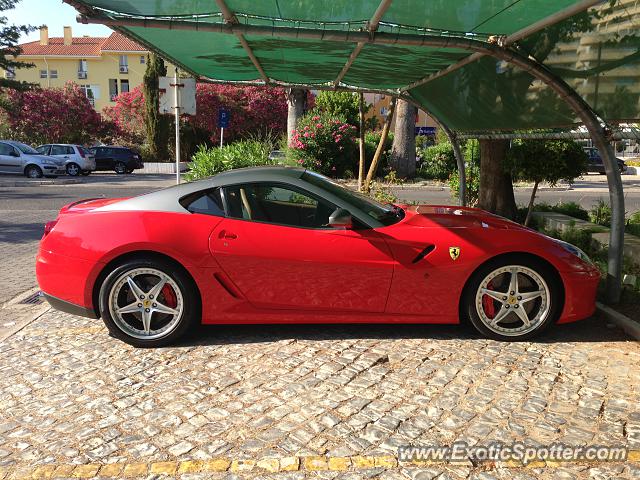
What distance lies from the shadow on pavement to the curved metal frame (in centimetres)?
77

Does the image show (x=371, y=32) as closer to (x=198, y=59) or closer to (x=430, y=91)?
(x=198, y=59)

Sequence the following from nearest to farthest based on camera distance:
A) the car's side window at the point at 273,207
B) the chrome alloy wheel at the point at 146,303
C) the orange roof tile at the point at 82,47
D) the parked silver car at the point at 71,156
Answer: the chrome alloy wheel at the point at 146,303, the car's side window at the point at 273,207, the parked silver car at the point at 71,156, the orange roof tile at the point at 82,47

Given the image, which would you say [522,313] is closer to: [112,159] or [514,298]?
[514,298]

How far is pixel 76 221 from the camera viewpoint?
14.5 ft

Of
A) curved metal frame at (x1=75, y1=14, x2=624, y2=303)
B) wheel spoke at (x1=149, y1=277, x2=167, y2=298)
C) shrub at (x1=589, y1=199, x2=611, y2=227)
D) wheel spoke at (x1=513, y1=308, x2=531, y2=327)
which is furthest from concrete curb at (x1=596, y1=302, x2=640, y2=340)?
shrub at (x1=589, y1=199, x2=611, y2=227)

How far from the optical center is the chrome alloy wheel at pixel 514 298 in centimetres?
426

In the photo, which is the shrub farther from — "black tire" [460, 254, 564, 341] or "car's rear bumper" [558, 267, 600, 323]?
"black tire" [460, 254, 564, 341]

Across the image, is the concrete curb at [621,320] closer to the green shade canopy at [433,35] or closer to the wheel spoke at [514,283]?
the wheel spoke at [514,283]

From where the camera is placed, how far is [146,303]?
427 cm

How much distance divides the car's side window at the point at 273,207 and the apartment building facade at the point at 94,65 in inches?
2541

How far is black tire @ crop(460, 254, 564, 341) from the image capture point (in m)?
4.24

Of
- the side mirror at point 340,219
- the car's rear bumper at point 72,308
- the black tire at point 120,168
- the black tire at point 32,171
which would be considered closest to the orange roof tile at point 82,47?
the black tire at point 120,168

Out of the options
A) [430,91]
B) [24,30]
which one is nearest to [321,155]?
[430,91]

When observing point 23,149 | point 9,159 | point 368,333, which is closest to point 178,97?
point 368,333
